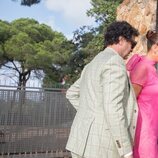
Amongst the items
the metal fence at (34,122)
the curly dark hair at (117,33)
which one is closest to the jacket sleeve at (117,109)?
the curly dark hair at (117,33)

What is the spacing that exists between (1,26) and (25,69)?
20.4 ft

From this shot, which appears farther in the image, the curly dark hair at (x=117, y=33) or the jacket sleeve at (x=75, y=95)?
the jacket sleeve at (x=75, y=95)

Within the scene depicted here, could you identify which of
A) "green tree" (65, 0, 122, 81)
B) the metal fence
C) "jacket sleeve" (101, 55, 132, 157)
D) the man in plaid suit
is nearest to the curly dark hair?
the man in plaid suit

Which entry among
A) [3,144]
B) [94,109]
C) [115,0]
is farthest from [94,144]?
[115,0]

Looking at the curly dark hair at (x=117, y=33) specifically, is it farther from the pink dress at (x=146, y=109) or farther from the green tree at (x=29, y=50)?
the green tree at (x=29, y=50)

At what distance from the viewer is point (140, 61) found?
3652 millimetres

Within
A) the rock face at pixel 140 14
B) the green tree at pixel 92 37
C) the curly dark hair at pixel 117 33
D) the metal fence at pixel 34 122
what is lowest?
the metal fence at pixel 34 122

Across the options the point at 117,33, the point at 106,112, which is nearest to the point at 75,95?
the point at 117,33

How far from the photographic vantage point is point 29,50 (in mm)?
39375

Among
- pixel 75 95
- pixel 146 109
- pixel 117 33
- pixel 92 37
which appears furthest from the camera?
pixel 92 37

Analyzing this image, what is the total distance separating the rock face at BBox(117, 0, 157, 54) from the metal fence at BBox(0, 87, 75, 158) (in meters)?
1.72

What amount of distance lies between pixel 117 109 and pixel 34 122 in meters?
4.91

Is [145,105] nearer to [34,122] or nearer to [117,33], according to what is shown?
[117,33]

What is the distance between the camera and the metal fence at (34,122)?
7.38m
